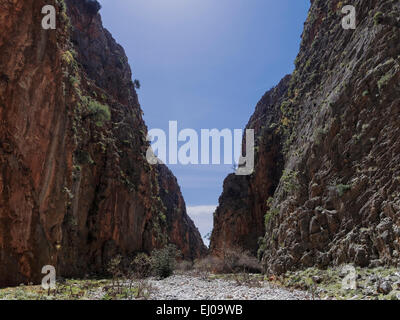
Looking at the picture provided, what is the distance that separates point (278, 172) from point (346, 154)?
78.9 ft

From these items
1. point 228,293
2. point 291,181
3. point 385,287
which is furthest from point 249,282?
point 385,287

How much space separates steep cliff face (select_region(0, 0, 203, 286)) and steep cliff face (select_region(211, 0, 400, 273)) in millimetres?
16088

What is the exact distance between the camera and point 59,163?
A: 58.1 ft

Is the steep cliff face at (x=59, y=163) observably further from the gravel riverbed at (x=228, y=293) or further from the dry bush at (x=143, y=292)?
the gravel riverbed at (x=228, y=293)

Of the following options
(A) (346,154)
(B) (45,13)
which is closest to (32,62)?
(B) (45,13)

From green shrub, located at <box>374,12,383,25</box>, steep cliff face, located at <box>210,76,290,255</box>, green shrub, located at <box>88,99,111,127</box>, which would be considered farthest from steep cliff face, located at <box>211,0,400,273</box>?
green shrub, located at <box>88,99,111,127</box>

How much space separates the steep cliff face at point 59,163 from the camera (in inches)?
526

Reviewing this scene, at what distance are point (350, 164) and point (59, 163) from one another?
1822 centimetres

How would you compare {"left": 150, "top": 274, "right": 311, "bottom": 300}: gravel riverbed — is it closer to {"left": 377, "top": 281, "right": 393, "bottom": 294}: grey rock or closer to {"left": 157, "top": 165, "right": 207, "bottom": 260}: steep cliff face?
{"left": 377, "top": 281, "right": 393, "bottom": 294}: grey rock

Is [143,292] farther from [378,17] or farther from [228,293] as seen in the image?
[378,17]

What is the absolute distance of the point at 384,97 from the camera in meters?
15.3

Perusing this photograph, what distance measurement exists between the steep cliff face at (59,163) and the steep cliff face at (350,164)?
52.8 feet

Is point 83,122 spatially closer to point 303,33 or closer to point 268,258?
point 268,258

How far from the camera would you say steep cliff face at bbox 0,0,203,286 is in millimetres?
13352
